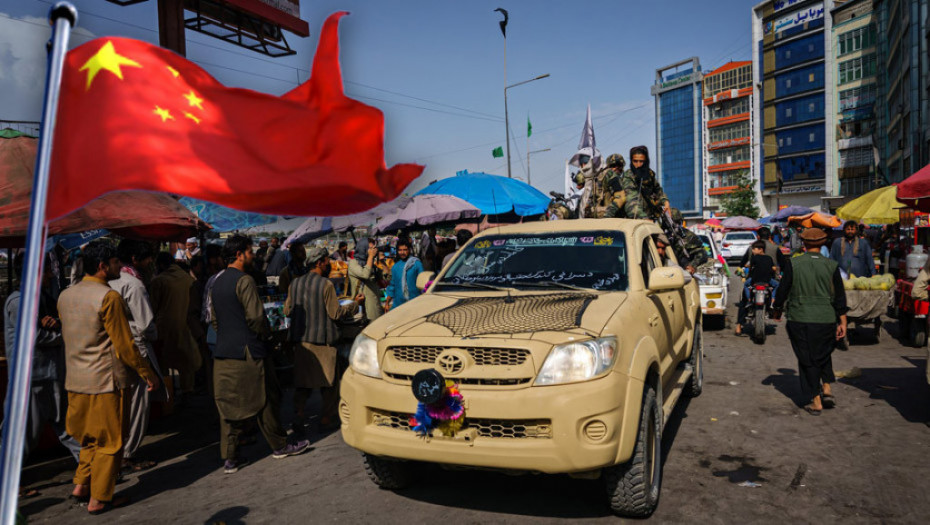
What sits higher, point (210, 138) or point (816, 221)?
point (210, 138)

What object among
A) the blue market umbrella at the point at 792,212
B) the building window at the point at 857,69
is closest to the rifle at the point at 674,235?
the blue market umbrella at the point at 792,212

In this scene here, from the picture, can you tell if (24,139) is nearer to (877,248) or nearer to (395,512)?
(395,512)

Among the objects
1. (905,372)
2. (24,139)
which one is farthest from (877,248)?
(24,139)

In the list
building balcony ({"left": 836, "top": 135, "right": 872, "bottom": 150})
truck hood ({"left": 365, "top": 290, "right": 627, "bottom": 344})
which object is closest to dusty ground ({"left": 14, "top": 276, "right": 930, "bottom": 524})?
truck hood ({"left": 365, "top": 290, "right": 627, "bottom": 344})

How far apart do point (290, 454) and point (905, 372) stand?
760 cm

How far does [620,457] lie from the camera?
11.9 feet

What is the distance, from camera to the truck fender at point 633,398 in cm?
366

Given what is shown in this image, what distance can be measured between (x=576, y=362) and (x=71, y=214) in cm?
510

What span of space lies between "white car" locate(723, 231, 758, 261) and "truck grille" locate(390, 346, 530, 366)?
98.2 ft

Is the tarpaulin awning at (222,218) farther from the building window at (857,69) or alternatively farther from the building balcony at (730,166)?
the building balcony at (730,166)

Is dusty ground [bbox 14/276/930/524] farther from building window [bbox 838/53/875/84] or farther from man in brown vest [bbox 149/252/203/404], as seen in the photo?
building window [bbox 838/53/875/84]

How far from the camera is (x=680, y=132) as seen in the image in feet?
357

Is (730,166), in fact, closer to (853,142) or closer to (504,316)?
(853,142)

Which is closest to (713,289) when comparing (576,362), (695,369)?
(695,369)
